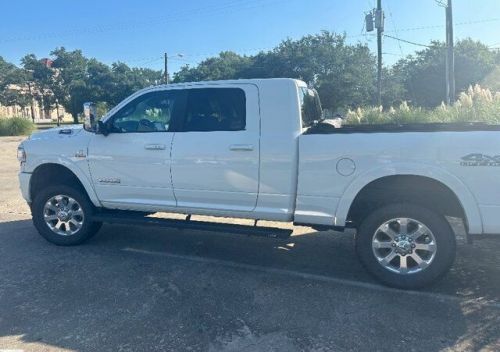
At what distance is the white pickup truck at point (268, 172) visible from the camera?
3844 mm

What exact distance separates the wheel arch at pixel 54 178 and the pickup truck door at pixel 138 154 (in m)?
0.25

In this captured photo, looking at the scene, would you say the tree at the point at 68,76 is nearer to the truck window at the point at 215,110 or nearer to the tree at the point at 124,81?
the tree at the point at 124,81

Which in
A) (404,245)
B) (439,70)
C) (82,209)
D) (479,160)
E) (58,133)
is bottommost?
(404,245)

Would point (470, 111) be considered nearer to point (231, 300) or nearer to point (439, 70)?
point (231, 300)

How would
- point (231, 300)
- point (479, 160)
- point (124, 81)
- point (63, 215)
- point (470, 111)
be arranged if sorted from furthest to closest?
point (124, 81) < point (470, 111) < point (63, 215) < point (231, 300) < point (479, 160)

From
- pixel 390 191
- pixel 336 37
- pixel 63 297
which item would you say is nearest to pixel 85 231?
pixel 63 297

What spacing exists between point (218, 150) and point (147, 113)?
1136 millimetres

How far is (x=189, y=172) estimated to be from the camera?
4738mm

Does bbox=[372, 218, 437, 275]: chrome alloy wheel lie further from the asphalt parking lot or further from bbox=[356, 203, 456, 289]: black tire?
the asphalt parking lot

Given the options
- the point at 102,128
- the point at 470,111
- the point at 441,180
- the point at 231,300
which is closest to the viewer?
the point at 441,180

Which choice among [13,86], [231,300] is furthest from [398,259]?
[13,86]

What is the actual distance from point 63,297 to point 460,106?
975 centimetres

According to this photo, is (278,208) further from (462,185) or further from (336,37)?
(336,37)

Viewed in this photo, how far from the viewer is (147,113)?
5098mm
